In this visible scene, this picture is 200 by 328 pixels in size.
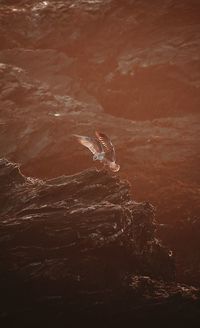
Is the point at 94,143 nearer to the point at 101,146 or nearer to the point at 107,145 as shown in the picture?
the point at 101,146

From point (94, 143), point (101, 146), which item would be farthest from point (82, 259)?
point (94, 143)

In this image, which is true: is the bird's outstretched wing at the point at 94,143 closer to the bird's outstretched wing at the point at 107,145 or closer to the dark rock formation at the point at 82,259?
the bird's outstretched wing at the point at 107,145

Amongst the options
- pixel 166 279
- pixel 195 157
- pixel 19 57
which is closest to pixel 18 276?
pixel 166 279

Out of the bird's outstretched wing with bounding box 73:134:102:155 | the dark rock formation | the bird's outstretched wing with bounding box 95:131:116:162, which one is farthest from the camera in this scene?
the bird's outstretched wing with bounding box 73:134:102:155

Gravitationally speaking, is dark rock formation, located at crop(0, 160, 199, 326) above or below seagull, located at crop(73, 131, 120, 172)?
below

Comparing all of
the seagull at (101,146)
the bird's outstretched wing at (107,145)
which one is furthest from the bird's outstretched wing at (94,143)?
the bird's outstretched wing at (107,145)

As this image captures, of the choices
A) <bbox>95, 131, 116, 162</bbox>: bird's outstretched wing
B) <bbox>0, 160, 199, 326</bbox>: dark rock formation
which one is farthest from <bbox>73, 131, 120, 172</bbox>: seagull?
<bbox>0, 160, 199, 326</bbox>: dark rock formation

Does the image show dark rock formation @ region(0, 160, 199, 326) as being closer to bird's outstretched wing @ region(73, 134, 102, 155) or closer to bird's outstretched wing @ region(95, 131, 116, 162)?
bird's outstretched wing @ region(95, 131, 116, 162)

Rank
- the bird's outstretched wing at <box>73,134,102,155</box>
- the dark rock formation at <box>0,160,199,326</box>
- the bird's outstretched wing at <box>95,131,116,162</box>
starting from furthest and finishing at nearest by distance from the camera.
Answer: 1. the bird's outstretched wing at <box>73,134,102,155</box>
2. the bird's outstretched wing at <box>95,131,116,162</box>
3. the dark rock formation at <box>0,160,199,326</box>

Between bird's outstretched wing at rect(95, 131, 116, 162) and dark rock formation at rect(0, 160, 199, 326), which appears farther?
bird's outstretched wing at rect(95, 131, 116, 162)
